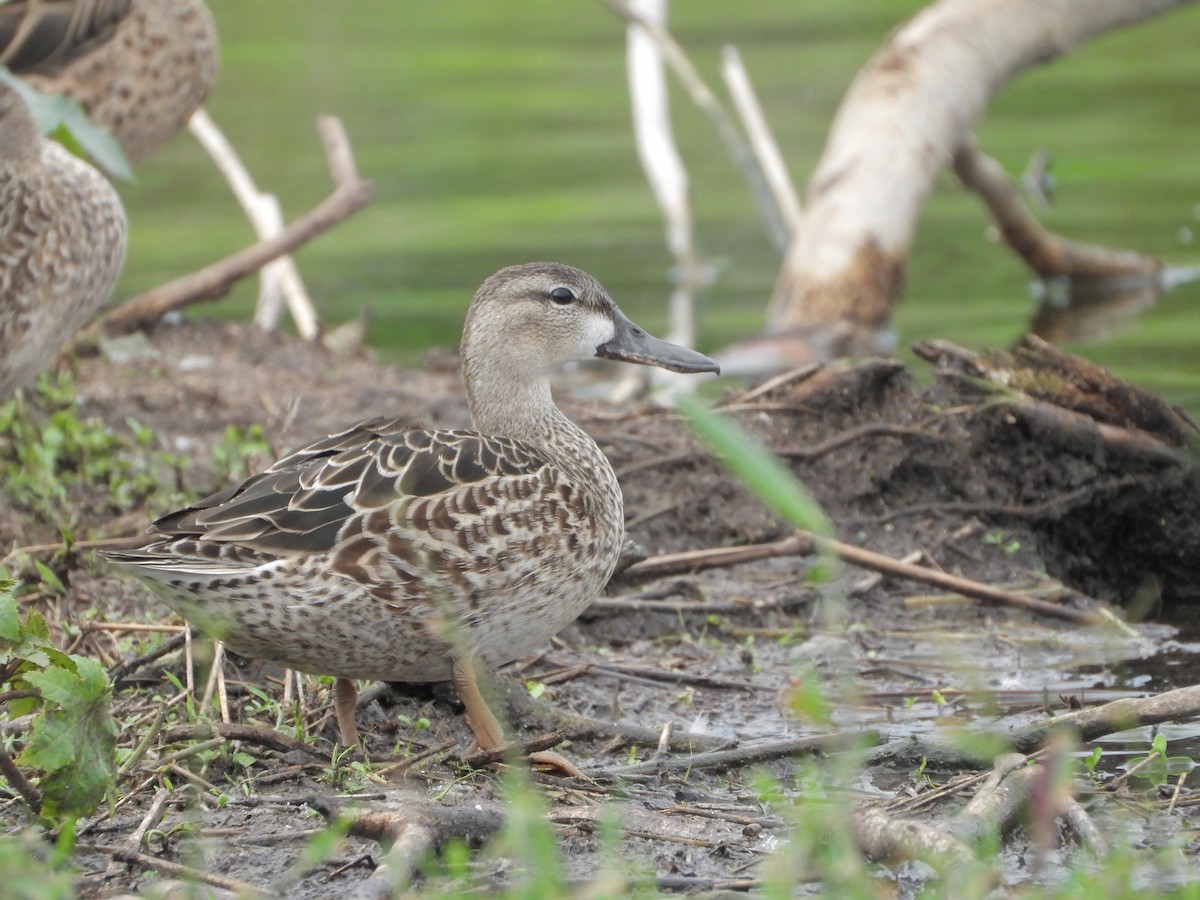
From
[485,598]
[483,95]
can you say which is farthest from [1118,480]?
[483,95]

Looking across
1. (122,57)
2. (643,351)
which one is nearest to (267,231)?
(122,57)

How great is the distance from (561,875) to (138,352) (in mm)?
5125

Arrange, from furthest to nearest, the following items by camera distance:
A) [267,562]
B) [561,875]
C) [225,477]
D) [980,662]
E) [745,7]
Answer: [745,7]
[225,477]
[980,662]
[267,562]
[561,875]

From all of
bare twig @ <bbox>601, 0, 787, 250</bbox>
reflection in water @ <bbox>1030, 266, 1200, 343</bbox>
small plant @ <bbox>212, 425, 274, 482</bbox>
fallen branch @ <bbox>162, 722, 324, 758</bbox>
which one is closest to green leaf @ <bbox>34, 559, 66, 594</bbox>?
small plant @ <bbox>212, 425, 274, 482</bbox>

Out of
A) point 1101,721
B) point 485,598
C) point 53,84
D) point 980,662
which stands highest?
point 53,84

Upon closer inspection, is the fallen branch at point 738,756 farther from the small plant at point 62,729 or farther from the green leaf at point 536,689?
the small plant at point 62,729

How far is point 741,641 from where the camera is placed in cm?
525

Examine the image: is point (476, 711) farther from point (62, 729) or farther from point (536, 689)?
point (62, 729)

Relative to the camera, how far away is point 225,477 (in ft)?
19.8

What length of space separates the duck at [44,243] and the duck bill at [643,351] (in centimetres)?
186

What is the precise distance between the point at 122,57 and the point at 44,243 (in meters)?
2.47

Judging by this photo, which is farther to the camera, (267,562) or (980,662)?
(980,662)

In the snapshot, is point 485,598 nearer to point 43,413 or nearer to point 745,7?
point 43,413

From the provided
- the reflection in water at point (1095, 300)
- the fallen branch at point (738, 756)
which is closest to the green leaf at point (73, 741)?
the fallen branch at point (738, 756)
